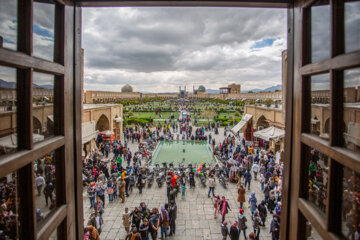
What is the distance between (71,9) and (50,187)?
154cm

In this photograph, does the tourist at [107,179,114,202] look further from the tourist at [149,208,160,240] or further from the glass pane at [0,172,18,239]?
the glass pane at [0,172,18,239]

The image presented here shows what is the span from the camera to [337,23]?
1455mm

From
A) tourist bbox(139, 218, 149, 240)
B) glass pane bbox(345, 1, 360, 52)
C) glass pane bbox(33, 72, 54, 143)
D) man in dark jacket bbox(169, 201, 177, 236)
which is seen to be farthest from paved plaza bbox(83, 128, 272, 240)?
glass pane bbox(345, 1, 360, 52)

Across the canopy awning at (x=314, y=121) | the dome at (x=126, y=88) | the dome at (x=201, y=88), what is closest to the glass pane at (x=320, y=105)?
the canopy awning at (x=314, y=121)

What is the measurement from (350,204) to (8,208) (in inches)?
85.3

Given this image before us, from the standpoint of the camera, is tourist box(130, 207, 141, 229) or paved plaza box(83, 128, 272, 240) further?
paved plaza box(83, 128, 272, 240)

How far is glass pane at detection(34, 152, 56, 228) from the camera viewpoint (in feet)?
5.21

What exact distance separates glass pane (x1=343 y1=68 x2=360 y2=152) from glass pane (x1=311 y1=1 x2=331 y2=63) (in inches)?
9.7

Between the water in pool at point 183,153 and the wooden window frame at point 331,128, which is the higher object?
the wooden window frame at point 331,128

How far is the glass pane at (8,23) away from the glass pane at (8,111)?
154 mm

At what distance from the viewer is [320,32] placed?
5.53 ft

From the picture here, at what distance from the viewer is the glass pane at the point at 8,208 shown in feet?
4.26

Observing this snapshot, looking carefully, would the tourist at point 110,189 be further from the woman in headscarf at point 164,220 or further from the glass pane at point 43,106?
the glass pane at point 43,106

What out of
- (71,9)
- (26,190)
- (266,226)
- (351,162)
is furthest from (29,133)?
(266,226)
